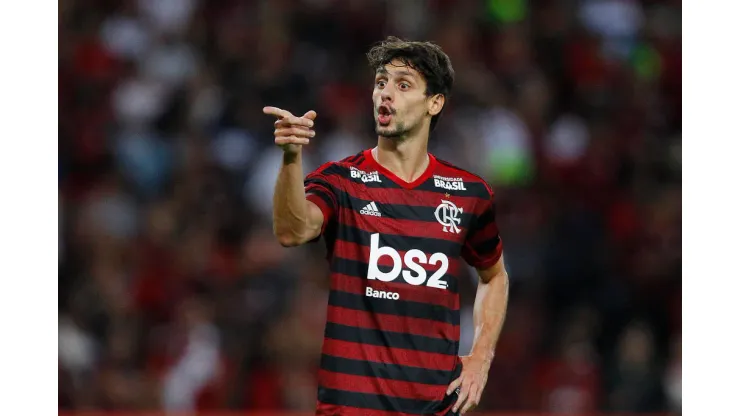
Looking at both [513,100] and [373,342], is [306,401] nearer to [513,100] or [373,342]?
[513,100]

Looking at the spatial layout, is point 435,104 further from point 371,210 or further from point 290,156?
point 290,156

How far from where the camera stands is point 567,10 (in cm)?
1173

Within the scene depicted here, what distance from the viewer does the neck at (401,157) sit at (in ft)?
17.3

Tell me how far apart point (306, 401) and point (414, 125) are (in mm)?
4461

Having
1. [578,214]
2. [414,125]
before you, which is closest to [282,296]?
[578,214]

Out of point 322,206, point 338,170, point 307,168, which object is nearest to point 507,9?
point 307,168

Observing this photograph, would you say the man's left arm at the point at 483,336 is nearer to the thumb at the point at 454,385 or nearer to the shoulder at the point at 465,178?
the thumb at the point at 454,385

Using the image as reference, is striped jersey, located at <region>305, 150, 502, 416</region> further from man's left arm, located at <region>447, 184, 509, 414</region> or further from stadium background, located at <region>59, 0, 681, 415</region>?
stadium background, located at <region>59, 0, 681, 415</region>

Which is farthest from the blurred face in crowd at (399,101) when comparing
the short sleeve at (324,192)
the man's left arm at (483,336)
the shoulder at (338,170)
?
the man's left arm at (483,336)

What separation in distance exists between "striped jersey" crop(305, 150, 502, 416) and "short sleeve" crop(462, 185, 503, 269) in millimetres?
205

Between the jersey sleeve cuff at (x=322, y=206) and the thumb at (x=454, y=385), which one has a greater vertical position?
the jersey sleeve cuff at (x=322, y=206)

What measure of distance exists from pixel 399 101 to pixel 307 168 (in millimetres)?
4929

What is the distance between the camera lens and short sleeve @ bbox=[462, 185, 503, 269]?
215 inches

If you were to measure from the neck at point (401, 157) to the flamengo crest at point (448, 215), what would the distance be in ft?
0.59
